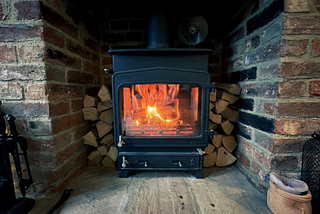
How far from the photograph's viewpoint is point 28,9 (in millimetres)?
804

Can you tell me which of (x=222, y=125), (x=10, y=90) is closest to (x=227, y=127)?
(x=222, y=125)

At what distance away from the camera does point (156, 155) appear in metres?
1.05

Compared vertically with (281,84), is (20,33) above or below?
above

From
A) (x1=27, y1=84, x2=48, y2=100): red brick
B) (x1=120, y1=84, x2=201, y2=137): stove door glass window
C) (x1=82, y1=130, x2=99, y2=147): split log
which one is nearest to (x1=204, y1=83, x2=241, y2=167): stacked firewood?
(x1=120, y1=84, x2=201, y2=137): stove door glass window

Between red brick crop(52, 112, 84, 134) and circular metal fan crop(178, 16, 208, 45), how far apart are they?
97 cm

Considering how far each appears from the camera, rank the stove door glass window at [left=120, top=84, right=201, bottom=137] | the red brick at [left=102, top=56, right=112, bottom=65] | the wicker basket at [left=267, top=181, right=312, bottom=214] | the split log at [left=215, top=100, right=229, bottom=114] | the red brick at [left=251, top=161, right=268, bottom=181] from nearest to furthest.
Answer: the wicker basket at [left=267, top=181, right=312, bottom=214]
the red brick at [left=251, top=161, right=268, bottom=181]
the stove door glass window at [left=120, top=84, right=201, bottom=137]
the split log at [left=215, top=100, right=229, bottom=114]
the red brick at [left=102, top=56, right=112, bottom=65]

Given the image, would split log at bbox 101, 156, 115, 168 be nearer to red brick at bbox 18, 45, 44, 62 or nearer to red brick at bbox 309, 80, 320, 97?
red brick at bbox 18, 45, 44, 62

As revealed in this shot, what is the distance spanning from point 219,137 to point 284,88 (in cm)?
54

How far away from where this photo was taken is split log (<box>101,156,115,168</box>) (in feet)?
4.02

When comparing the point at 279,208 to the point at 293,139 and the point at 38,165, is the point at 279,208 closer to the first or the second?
the point at 293,139

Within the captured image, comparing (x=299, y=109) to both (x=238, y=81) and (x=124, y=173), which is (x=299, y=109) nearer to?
(x=238, y=81)

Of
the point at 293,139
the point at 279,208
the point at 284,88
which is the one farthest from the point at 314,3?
the point at 279,208

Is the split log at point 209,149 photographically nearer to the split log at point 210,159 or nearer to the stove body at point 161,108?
the split log at point 210,159

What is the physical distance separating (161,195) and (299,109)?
0.87m
